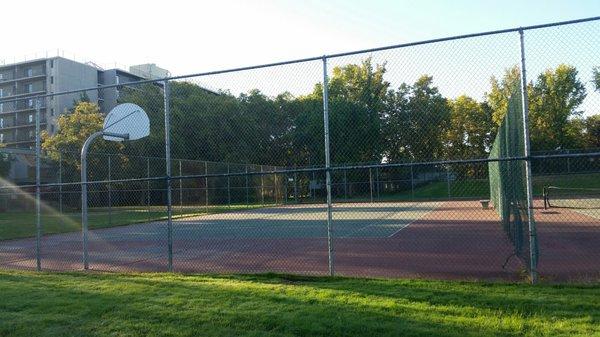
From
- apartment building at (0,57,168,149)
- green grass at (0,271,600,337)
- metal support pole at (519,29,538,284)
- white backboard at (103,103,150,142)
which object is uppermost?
apartment building at (0,57,168,149)

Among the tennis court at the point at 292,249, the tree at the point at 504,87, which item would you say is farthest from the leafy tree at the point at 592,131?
the tennis court at the point at 292,249

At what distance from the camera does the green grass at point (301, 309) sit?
5.44m

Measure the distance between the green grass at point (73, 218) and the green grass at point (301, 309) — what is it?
14597 mm

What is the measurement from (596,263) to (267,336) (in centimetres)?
749

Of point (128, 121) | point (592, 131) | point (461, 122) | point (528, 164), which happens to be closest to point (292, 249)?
point (128, 121)

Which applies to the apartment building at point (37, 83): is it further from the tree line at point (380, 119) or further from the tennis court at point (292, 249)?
the tree line at point (380, 119)

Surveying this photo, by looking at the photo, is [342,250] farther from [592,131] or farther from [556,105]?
[592,131]

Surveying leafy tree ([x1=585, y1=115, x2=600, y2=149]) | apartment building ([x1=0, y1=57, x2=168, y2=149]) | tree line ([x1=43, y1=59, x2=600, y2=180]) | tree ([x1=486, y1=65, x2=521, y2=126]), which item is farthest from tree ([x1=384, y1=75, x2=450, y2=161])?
apartment building ([x1=0, y1=57, x2=168, y2=149])

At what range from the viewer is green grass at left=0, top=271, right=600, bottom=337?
214 inches

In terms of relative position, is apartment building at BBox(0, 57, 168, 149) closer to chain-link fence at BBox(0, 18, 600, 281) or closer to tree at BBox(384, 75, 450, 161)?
chain-link fence at BBox(0, 18, 600, 281)

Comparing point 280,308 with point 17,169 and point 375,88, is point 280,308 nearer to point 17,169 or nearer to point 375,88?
point 375,88

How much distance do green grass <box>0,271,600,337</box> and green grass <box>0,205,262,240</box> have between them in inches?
575

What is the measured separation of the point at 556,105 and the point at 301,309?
7.76m

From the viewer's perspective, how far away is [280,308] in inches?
246
